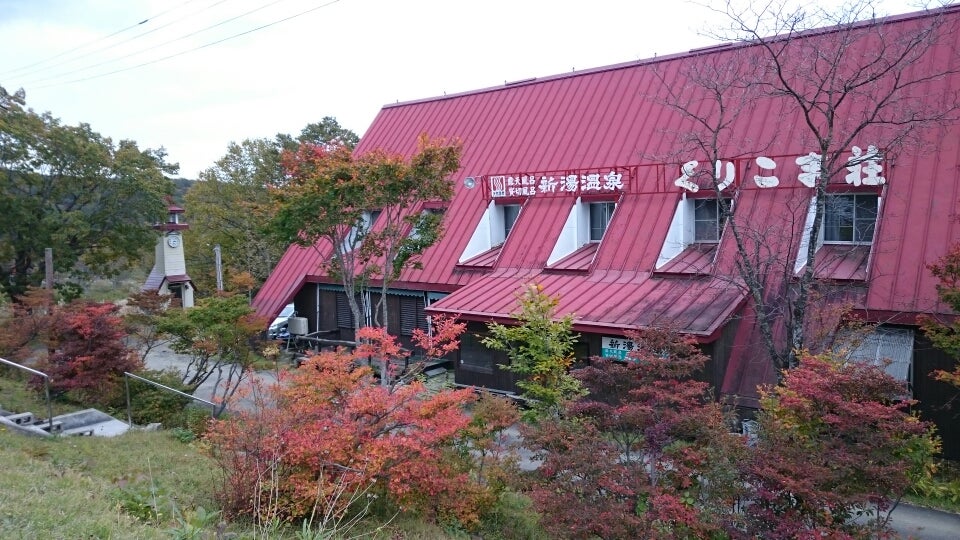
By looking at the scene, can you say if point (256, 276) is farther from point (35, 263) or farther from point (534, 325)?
point (534, 325)

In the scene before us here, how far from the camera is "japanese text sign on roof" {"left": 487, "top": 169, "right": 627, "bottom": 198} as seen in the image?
1839 cm

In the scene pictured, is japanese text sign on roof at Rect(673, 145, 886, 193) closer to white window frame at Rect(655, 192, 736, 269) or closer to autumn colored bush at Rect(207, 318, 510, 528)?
white window frame at Rect(655, 192, 736, 269)

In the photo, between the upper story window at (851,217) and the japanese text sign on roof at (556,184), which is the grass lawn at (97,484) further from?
the upper story window at (851,217)

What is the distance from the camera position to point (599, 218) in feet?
64.1

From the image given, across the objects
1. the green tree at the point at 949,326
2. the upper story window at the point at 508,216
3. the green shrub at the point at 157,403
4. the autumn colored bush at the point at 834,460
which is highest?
the upper story window at the point at 508,216

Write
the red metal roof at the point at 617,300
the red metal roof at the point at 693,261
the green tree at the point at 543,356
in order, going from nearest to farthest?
1. the green tree at the point at 543,356
2. the red metal roof at the point at 617,300
3. the red metal roof at the point at 693,261

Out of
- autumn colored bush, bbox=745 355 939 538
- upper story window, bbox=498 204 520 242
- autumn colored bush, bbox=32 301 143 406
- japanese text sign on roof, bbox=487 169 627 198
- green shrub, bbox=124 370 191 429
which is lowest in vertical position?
green shrub, bbox=124 370 191 429

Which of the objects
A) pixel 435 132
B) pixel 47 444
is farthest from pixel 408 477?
pixel 435 132

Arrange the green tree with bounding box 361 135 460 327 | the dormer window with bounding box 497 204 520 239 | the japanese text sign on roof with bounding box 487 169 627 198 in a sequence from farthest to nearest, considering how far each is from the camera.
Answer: the dormer window with bounding box 497 204 520 239 < the japanese text sign on roof with bounding box 487 169 627 198 < the green tree with bounding box 361 135 460 327

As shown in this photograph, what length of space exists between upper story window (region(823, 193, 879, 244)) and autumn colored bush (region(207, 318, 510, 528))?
34.0ft

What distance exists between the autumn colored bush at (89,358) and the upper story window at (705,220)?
14075 millimetres

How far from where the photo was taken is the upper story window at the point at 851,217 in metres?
15.1

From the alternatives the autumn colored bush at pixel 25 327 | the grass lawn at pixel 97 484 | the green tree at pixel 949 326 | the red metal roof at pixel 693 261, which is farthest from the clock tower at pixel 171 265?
the green tree at pixel 949 326

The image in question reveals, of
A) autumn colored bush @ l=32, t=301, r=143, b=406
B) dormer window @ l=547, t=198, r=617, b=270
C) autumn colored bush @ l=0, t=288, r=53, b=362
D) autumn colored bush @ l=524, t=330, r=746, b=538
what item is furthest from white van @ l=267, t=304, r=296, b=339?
autumn colored bush @ l=524, t=330, r=746, b=538
